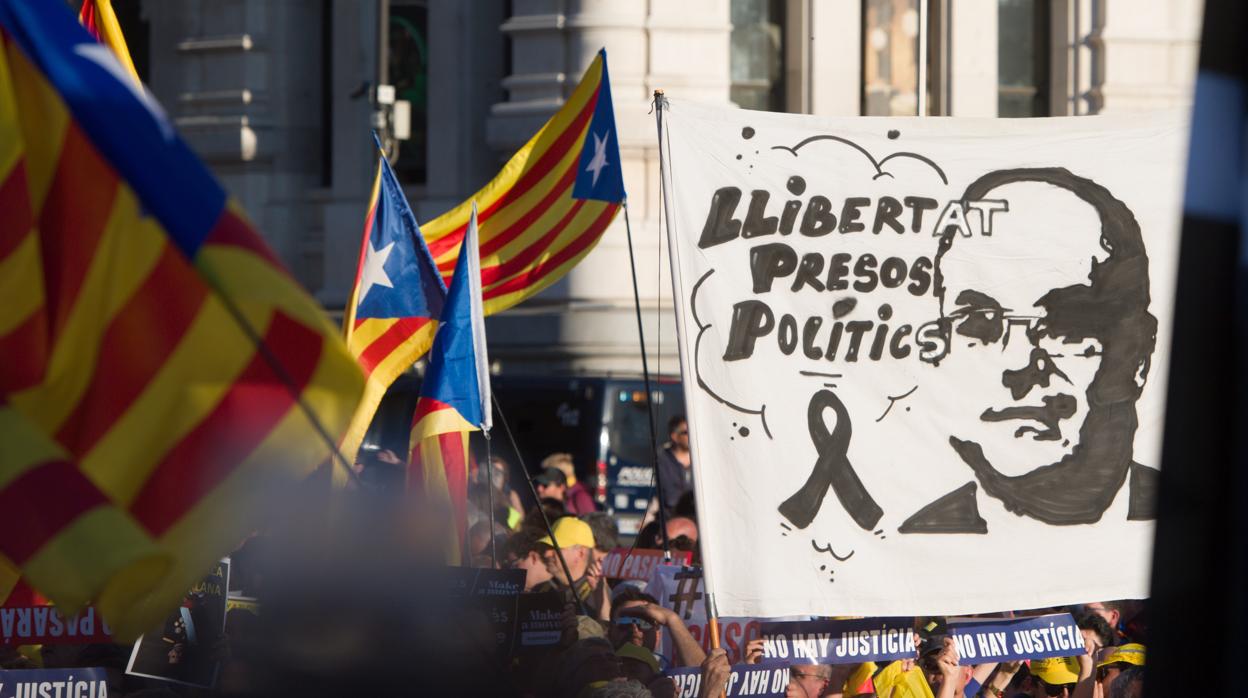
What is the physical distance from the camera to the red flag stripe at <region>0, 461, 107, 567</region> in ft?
10.8

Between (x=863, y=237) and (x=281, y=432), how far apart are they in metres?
3.16

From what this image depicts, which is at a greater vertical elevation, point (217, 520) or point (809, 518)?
point (217, 520)

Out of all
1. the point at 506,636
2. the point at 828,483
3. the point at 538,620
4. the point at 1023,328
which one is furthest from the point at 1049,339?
the point at 506,636

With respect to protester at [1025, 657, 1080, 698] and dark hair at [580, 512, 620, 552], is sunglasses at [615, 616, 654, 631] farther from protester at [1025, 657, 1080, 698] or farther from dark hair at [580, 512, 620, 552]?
dark hair at [580, 512, 620, 552]

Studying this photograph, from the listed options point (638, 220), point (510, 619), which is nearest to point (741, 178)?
point (510, 619)

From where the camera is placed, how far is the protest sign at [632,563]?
26.3ft

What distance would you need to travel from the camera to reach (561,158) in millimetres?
8742

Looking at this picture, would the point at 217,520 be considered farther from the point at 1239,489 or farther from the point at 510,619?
the point at 510,619

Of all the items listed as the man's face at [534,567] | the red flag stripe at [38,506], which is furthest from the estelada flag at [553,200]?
the red flag stripe at [38,506]

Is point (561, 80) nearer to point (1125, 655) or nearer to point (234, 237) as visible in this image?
point (1125, 655)

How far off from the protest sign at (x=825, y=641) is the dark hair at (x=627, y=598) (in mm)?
522

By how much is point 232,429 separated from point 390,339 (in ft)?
16.5

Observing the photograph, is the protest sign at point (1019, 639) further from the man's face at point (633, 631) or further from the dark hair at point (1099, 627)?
the man's face at point (633, 631)

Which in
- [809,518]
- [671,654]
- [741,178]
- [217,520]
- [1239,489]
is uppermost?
[741,178]
